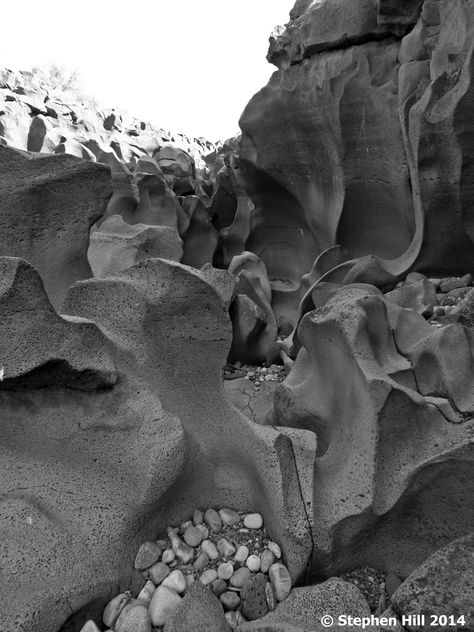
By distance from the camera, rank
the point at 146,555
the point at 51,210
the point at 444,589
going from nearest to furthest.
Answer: the point at 444,589 < the point at 146,555 < the point at 51,210

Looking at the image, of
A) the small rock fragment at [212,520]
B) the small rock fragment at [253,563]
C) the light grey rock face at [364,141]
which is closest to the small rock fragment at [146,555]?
the small rock fragment at [212,520]

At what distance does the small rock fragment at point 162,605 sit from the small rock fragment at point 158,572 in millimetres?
53

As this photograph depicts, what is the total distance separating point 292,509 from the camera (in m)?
1.54

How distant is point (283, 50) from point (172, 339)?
505 centimetres

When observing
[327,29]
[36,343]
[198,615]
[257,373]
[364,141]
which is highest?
[327,29]

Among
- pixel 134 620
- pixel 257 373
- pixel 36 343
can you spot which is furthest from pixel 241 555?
pixel 257 373

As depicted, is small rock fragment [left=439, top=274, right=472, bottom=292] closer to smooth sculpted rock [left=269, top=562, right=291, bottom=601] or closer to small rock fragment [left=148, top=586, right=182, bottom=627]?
smooth sculpted rock [left=269, top=562, right=291, bottom=601]

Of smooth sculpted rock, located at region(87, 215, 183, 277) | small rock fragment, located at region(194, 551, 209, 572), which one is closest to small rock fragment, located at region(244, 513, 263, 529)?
small rock fragment, located at region(194, 551, 209, 572)

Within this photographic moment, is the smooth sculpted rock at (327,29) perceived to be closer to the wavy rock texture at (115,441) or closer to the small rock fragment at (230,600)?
the wavy rock texture at (115,441)

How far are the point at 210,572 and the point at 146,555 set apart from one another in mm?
226

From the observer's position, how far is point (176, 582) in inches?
55.1

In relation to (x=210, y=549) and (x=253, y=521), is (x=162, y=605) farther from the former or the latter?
(x=253, y=521)

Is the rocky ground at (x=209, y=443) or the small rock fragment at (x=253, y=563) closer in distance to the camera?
the rocky ground at (x=209, y=443)

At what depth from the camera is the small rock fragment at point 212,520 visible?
1630mm
